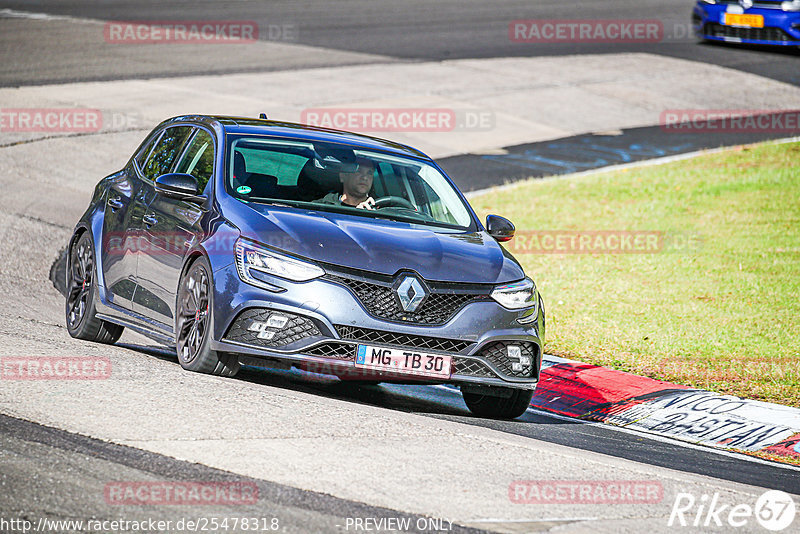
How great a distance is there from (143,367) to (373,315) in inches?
62.3

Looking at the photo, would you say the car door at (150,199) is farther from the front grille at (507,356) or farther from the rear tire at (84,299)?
the front grille at (507,356)

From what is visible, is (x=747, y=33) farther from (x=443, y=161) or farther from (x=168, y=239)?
(x=168, y=239)

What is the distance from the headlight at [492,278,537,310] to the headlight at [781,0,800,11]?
66.1ft

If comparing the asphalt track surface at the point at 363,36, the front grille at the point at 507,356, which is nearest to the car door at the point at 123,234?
the front grille at the point at 507,356

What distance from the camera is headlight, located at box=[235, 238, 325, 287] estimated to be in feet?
23.3

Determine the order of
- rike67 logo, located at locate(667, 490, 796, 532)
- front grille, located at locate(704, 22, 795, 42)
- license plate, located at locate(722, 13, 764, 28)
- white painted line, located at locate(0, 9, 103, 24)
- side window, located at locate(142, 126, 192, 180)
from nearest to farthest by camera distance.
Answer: rike67 logo, located at locate(667, 490, 796, 532)
side window, located at locate(142, 126, 192, 180)
license plate, located at locate(722, 13, 764, 28)
front grille, located at locate(704, 22, 795, 42)
white painted line, located at locate(0, 9, 103, 24)

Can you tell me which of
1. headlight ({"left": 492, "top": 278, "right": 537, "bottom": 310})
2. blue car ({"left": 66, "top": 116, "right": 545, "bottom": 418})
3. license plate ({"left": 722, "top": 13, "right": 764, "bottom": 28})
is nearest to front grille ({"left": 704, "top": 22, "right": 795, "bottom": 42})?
license plate ({"left": 722, "top": 13, "right": 764, "bottom": 28})

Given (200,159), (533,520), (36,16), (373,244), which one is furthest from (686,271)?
(36,16)

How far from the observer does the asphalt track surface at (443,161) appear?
521cm

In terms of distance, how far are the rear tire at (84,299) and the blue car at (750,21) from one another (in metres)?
20.3

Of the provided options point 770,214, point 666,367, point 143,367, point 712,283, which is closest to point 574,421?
point 666,367

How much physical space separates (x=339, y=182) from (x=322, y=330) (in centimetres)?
163

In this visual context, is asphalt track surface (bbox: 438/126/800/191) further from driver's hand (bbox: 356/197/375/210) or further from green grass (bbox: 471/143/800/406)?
driver's hand (bbox: 356/197/375/210)

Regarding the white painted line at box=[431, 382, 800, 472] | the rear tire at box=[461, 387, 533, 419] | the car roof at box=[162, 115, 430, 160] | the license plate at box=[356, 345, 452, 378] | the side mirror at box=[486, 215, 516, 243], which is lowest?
the white painted line at box=[431, 382, 800, 472]
